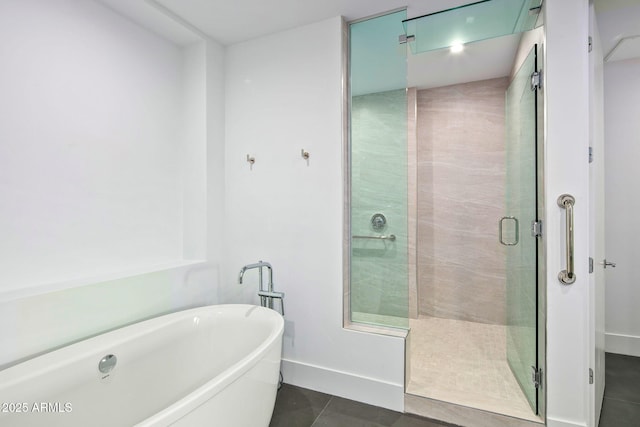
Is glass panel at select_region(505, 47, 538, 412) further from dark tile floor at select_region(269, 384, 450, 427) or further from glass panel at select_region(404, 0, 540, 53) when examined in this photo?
dark tile floor at select_region(269, 384, 450, 427)

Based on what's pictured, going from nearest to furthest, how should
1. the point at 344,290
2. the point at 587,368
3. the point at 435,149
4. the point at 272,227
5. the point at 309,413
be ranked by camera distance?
the point at 587,368, the point at 309,413, the point at 344,290, the point at 272,227, the point at 435,149

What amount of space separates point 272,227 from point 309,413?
127 cm

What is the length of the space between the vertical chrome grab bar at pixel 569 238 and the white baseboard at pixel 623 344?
5.80 feet

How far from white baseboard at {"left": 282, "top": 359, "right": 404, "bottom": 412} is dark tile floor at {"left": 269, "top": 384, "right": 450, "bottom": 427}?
37 mm

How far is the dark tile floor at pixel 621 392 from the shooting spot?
69.3 inches

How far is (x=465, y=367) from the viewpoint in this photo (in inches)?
88.7

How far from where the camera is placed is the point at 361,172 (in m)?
2.20

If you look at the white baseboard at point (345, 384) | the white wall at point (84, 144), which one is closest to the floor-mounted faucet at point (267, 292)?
the white baseboard at point (345, 384)

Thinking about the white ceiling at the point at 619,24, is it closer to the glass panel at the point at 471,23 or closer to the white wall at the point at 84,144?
the glass panel at the point at 471,23

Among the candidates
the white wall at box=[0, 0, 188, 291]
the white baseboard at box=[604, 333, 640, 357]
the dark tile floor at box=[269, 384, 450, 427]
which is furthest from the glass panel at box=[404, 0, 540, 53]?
the white baseboard at box=[604, 333, 640, 357]

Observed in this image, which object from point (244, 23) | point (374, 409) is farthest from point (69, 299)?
point (244, 23)

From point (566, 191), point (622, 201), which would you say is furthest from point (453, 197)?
point (566, 191)

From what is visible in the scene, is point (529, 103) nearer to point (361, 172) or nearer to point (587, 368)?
point (361, 172)

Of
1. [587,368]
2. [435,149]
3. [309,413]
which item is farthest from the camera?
[435,149]
